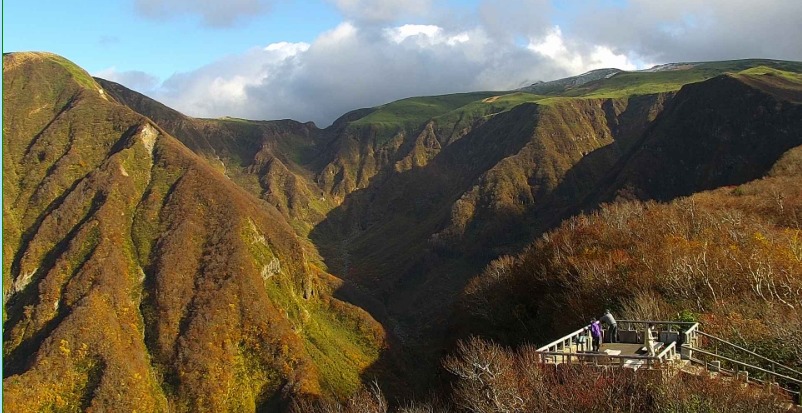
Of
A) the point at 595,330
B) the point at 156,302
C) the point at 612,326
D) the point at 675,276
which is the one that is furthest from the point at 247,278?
the point at 595,330

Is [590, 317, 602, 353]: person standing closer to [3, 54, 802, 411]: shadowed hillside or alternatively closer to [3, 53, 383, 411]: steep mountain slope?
[3, 54, 802, 411]: shadowed hillside

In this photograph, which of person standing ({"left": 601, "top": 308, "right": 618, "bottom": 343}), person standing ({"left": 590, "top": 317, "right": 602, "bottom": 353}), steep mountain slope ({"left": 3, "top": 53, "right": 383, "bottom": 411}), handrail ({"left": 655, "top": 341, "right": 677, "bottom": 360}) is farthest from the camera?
steep mountain slope ({"left": 3, "top": 53, "right": 383, "bottom": 411})

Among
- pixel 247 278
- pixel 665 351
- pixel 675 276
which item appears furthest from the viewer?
pixel 247 278

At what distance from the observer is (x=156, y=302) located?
154625 millimetres

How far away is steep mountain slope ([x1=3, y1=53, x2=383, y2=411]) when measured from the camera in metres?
134

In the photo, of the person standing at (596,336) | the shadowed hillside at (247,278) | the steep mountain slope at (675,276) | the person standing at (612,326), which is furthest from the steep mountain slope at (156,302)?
the person standing at (596,336)

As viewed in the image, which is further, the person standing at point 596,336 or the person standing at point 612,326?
the person standing at point 612,326

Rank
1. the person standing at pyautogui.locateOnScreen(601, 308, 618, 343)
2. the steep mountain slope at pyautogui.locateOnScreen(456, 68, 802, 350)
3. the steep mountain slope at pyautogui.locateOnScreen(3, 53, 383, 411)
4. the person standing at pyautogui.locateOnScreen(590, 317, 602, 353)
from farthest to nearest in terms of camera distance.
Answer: the steep mountain slope at pyautogui.locateOnScreen(3, 53, 383, 411) < the steep mountain slope at pyautogui.locateOnScreen(456, 68, 802, 350) < the person standing at pyautogui.locateOnScreen(601, 308, 618, 343) < the person standing at pyautogui.locateOnScreen(590, 317, 602, 353)

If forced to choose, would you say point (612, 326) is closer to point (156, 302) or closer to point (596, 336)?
point (596, 336)

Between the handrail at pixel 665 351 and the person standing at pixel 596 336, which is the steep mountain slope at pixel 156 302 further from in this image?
the handrail at pixel 665 351

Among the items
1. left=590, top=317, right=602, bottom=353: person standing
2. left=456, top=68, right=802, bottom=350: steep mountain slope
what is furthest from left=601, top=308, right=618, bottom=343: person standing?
left=456, top=68, right=802, bottom=350: steep mountain slope

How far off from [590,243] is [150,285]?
121167 mm

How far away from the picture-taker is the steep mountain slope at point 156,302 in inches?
5295

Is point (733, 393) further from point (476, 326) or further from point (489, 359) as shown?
point (476, 326)
